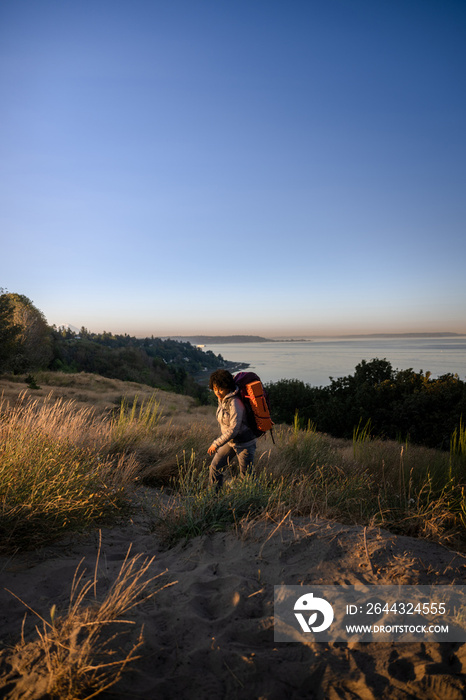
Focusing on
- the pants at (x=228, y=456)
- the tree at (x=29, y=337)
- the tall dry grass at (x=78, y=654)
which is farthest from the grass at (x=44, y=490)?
the tree at (x=29, y=337)

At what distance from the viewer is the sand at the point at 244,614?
6.06ft

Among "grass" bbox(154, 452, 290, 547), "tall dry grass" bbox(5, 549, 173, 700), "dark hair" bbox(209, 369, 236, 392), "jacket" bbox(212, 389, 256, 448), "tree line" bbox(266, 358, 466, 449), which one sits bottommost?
"tree line" bbox(266, 358, 466, 449)

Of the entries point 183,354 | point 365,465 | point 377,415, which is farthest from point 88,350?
point 365,465

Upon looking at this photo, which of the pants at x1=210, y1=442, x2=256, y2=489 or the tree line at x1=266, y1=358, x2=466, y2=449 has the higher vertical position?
the pants at x1=210, y1=442, x2=256, y2=489

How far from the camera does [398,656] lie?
2045 mm

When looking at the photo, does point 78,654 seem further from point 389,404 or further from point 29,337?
point 29,337

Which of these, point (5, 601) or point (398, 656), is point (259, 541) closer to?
point (398, 656)

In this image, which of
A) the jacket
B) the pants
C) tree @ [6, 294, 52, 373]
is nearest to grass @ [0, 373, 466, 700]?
the pants

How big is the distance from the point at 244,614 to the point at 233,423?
2.62 m

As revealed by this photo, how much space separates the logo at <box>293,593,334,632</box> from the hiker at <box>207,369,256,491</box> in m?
2.45

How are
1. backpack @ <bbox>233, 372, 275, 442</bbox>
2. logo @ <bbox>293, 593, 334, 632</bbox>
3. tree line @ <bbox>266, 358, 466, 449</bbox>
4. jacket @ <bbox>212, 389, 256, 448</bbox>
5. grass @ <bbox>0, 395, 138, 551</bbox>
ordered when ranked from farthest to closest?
1. tree line @ <bbox>266, 358, 466, 449</bbox>
2. backpack @ <bbox>233, 372, 275, 442</bbox>
3. jacket @ <bbox>212, 389, 256, 448</bbox>
4. grass @ <bbox>0, 395, 138, 551</bbox>
5. logo @ <bbox>293, 593, 334, 632</bbox>

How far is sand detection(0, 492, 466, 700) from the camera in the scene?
1.85m

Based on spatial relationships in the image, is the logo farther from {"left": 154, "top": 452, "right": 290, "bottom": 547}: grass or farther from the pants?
the pants

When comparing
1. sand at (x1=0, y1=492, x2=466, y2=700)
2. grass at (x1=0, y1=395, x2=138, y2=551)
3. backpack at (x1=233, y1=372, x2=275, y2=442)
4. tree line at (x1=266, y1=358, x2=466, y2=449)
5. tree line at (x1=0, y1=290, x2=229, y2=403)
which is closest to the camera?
sand at (x1=0, y1=492, x2=466, y2=700)
